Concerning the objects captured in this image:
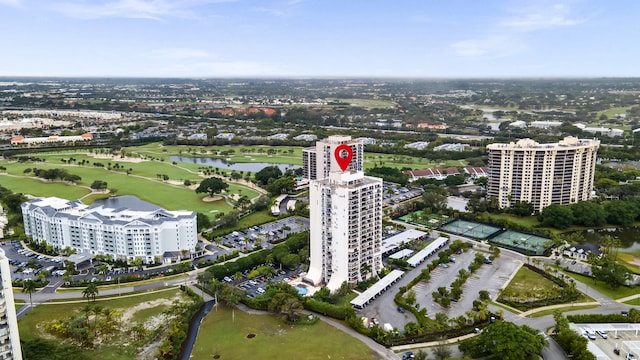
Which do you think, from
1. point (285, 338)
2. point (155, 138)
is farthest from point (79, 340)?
point (155, 138)

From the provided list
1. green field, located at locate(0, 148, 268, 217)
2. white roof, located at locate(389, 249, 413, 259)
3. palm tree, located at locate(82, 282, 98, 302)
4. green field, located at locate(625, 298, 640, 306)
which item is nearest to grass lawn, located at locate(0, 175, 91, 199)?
green field, located at locate(0, 148, 268, 217)

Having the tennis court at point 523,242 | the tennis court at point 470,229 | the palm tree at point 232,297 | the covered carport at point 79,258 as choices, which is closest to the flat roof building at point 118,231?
the covered carport at point 79,258

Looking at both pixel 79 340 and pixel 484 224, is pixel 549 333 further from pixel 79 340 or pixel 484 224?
pixel 79 340

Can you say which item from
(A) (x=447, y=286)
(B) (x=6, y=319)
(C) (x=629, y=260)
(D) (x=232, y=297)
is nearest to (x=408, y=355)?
(A) (x=447, y=286)

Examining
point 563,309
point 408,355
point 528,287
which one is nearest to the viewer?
point 408,355

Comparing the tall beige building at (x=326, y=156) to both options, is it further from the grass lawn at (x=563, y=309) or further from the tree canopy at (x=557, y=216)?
the grass lawn at (x=563, y=309)

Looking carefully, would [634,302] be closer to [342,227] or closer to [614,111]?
[342,227]
